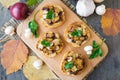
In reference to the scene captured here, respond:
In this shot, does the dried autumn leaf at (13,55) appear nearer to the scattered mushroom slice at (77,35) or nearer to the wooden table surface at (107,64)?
the wooden table surface at (107,64)

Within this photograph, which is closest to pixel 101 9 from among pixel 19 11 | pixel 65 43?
pixel 65 43

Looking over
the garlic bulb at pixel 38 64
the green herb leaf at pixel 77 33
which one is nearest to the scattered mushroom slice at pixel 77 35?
the green herb leaf at pixel 77 33

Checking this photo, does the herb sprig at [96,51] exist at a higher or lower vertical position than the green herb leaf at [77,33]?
lower

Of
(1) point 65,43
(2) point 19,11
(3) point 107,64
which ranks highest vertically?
(2) point 19,11

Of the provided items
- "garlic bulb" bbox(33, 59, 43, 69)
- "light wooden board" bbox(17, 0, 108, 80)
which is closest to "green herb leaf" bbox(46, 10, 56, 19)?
"light wooden board" bbox(17, 0, 108, 80)

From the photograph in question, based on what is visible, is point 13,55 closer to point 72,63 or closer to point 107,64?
point 72,63

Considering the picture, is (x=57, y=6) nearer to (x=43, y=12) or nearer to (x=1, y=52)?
(x=43, y=12)
